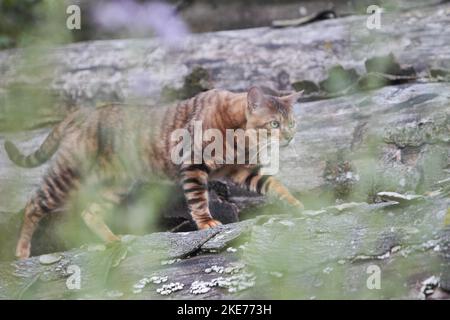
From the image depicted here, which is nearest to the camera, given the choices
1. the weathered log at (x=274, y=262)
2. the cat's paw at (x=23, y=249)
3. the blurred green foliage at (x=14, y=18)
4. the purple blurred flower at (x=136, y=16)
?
the weathered log at (x=274, y=262)

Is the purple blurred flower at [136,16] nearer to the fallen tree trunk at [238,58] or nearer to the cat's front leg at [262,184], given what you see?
the fallen tree trunk at [238,58]

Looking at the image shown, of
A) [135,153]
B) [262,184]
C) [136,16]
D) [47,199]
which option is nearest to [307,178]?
[262,184]

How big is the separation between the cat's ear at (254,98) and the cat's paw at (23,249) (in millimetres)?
1156

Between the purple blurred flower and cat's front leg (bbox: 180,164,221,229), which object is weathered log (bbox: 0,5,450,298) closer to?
cat's front leg (bbox: 180,164,221,229)

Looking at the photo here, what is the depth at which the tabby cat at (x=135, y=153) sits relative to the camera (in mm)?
3420

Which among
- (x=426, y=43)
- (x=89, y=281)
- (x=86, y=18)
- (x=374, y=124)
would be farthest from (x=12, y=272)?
(x=86, y=18)

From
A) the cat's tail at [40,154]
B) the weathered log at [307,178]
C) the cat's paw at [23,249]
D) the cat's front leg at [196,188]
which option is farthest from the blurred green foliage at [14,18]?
the cat's front leg at [196,188]

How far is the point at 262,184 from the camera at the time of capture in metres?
3.48

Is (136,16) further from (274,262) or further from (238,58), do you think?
(274,262)

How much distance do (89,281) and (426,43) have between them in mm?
2300

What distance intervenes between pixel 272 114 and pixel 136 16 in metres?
2.34

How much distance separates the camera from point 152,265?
269 cm
